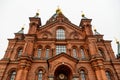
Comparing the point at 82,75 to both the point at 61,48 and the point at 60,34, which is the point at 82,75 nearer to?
the point at 61,48

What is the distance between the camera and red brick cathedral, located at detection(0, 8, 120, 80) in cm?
2092

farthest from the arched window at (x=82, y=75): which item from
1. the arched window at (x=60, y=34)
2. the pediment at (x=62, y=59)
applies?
the arched window at (x=60, y=34)

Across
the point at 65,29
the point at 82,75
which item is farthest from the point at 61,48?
Result: the point at 82,75

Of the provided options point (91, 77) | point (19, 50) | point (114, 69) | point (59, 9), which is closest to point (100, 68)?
point (91, 77)

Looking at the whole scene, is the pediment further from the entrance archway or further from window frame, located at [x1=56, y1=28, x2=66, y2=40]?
window frame, located at [x1=56, y1=28, x2=66, y2=40]

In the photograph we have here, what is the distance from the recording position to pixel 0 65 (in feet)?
76.4

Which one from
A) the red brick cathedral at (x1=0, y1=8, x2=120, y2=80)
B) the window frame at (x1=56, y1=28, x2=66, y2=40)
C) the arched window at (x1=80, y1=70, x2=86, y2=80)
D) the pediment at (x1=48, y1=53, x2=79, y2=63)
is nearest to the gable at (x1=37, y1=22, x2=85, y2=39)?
the red brick cathedral at (x1=0, y1=8, x2=120, y2=80)

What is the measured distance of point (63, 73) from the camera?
22.5 meters

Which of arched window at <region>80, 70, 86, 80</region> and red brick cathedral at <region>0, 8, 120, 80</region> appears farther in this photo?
arched window at <region>80, 70, 86, 80</region>

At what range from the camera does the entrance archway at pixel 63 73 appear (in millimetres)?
21156

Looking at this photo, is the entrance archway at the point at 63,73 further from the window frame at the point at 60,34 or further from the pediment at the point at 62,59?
the window frame at the point at 60,34

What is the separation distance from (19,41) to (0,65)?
6.35 m

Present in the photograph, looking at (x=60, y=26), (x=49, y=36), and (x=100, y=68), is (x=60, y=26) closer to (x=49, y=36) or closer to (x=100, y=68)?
(x=49, y=36)

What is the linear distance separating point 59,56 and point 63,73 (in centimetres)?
335
